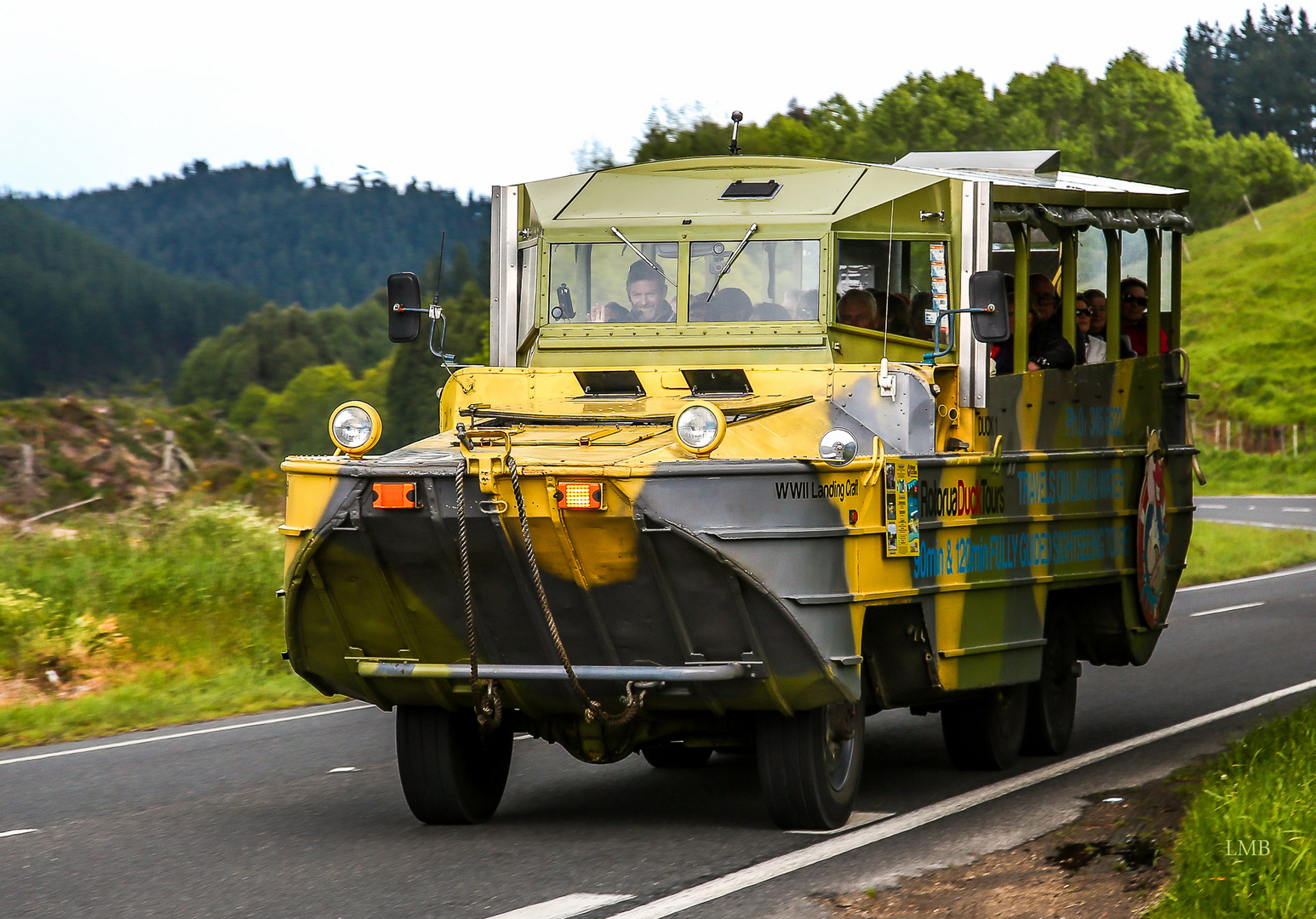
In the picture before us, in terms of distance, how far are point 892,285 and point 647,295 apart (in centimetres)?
118

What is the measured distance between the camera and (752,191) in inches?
347

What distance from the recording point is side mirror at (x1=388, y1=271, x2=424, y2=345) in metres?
8.78

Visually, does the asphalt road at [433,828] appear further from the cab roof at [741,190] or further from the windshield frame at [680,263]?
the cab roof at [741,190]

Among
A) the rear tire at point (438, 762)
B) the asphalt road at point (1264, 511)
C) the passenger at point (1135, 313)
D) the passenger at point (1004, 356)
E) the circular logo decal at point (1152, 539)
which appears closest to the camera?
the rear tire at point (438, 762)

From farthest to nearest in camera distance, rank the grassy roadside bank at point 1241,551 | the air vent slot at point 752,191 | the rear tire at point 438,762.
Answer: the grassy roadside bank at point 1241,551
the air vent slot at point 752,191
the rear tire at point 438,762

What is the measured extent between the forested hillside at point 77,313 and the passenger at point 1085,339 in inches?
1001

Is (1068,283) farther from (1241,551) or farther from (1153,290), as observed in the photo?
(1241,551)

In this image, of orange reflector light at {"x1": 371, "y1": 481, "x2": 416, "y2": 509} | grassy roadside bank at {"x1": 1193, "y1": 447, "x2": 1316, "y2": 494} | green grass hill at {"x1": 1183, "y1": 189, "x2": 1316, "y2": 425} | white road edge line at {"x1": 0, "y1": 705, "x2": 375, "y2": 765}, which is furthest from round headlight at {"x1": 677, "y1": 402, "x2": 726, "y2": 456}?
green grass hill at {"x1": 1183, "y1": 189, "x2": 1316, "y2": 425}

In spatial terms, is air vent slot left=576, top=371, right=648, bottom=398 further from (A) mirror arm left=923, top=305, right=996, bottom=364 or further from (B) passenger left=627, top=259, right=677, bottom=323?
(A) mirror arm left=923, top=305, right=996, bottom=364

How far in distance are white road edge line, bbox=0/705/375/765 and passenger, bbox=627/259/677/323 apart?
4.21 m

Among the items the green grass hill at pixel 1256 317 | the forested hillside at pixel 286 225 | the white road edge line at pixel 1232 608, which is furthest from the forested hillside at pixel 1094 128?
the white road edge line at pixel 1232 608

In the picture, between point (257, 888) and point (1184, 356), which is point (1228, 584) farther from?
point (257, 888)

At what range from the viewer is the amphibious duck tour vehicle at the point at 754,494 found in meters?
6.67

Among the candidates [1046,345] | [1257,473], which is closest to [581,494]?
[1046,345]
